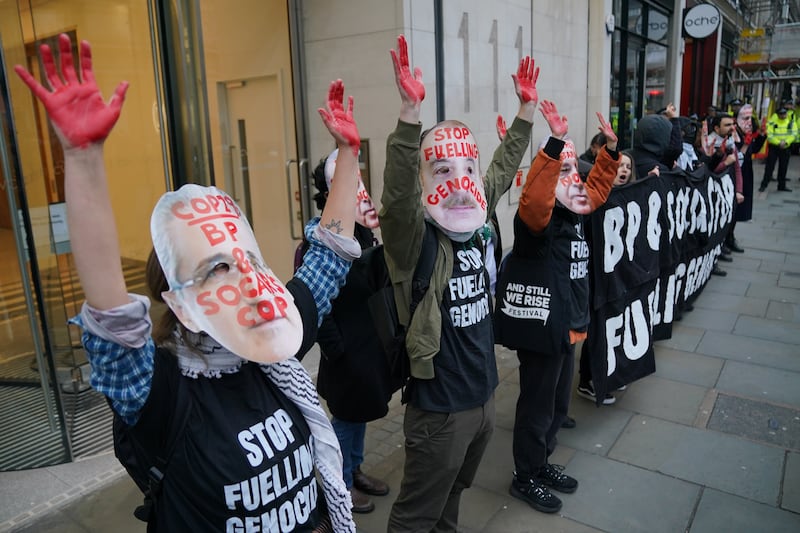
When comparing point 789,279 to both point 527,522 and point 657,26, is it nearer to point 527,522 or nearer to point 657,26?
point 527,522

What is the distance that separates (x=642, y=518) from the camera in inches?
127

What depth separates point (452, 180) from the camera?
2.61 meters

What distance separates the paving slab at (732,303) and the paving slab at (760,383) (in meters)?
1.35

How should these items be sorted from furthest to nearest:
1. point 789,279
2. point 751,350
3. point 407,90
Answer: point 789,279, point 751,350, point 407,90

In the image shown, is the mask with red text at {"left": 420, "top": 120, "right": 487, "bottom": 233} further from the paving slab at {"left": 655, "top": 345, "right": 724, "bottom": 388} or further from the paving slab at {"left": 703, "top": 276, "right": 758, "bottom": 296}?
the paving slab at {"left": 703, "top": 276, "right": 758, "bottom": 296}

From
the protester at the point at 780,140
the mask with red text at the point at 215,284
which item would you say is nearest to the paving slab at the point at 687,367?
the mask with red text at the point at 215,284

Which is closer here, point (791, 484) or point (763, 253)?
point (791, 484)

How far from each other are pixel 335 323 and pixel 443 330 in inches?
24.0

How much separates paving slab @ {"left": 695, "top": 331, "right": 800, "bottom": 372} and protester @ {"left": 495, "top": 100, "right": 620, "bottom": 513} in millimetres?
2799

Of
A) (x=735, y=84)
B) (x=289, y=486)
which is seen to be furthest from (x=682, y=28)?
(x=289, y=486)

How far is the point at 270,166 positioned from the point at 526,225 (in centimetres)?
353

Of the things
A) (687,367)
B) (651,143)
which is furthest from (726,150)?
(687,367)

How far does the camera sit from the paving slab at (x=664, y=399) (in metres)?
4.40

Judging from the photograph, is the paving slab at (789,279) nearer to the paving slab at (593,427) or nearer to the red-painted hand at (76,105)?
the paving slab at (593,427)
